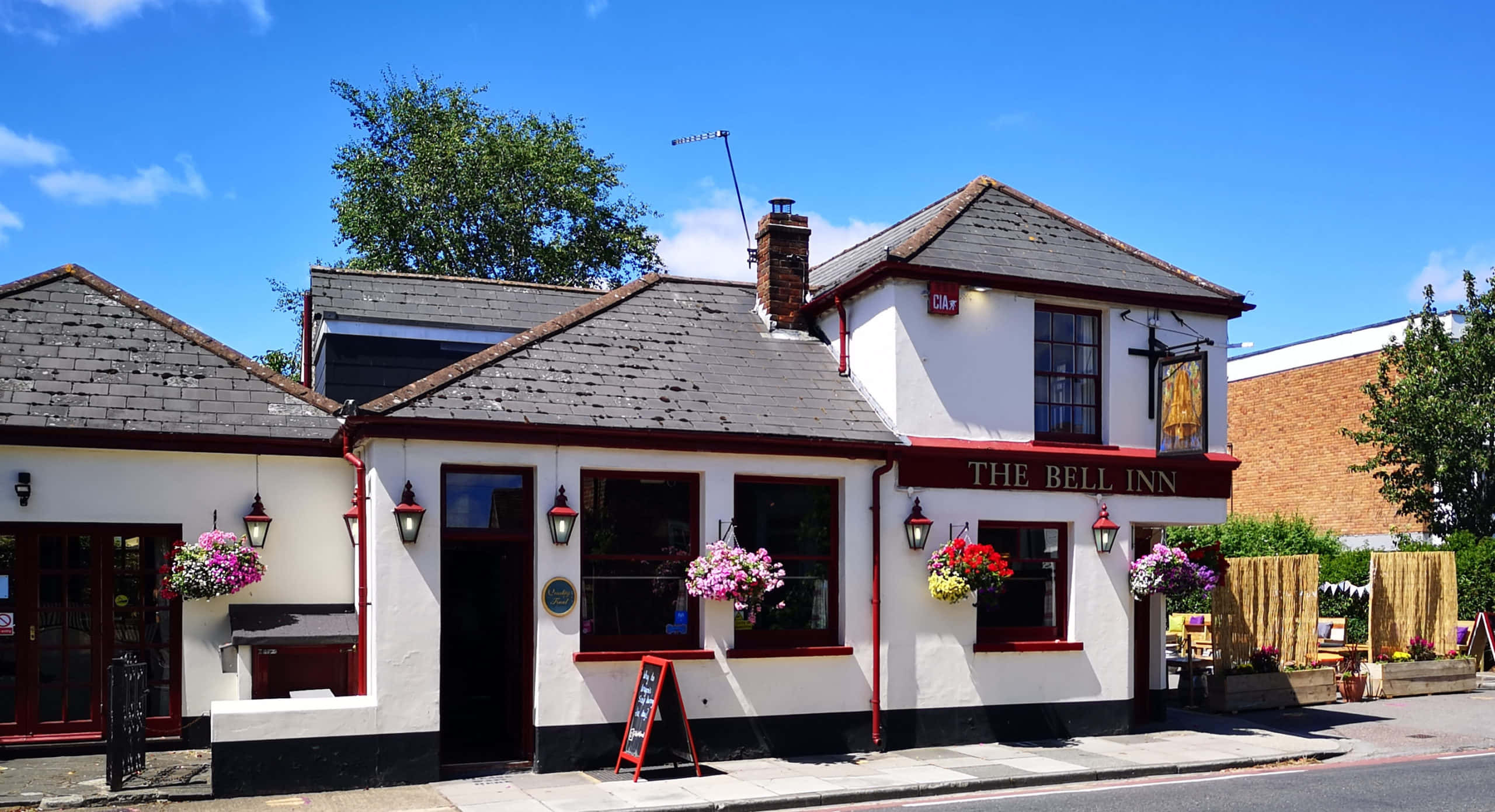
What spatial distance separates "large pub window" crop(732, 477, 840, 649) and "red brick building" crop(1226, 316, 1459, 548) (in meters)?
18.7

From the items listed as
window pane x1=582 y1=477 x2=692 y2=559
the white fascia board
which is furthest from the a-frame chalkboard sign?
the white fascia board

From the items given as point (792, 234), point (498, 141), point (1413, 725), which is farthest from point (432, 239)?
point (1413, 725)

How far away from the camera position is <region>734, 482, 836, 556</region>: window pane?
1416 centimetres

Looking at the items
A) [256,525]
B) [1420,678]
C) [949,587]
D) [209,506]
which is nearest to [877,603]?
[949,587]

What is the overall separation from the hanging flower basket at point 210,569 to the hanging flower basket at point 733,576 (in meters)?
4.83

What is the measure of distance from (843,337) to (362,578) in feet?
21.2

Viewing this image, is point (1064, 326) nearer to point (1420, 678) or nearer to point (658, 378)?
point (658, 378)

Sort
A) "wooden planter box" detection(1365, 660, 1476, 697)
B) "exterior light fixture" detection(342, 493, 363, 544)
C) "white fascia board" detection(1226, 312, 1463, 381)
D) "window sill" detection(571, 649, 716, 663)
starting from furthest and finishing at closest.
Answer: "white fascia board" detection(1226, 312, 1463, 381) < "wooden planter box" detection(1365, 660, 1476, 697) < "exterior light fixture" detection(342, 493, 363, 544) < "window sill" detection(571, 649, 716, 663)

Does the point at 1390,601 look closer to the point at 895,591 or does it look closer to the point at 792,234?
the point at 895,591

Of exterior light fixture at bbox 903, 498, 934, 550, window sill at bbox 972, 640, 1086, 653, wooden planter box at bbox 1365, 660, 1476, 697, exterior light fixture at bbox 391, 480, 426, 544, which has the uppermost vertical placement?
exterior light fixture at bbox 391, 480, 426, 544

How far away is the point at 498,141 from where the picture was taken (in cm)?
3422

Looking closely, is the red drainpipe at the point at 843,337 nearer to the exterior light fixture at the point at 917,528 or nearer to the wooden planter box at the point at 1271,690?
the exterior light fixture at the point at 917,528

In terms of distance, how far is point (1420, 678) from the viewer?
19688 mm

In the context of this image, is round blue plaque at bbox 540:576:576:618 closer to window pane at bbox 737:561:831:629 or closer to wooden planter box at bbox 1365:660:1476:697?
window pane at bbox 737:561:831:629
